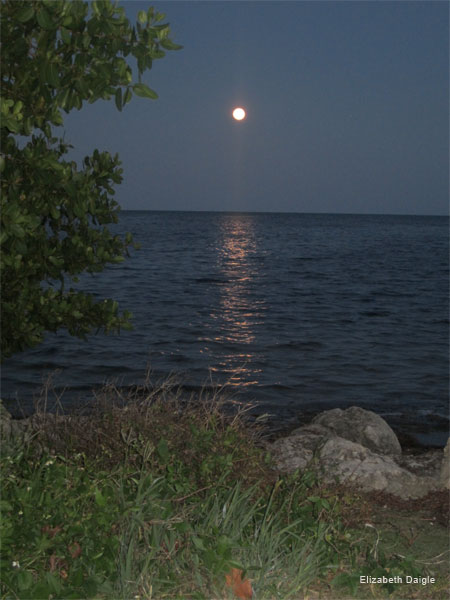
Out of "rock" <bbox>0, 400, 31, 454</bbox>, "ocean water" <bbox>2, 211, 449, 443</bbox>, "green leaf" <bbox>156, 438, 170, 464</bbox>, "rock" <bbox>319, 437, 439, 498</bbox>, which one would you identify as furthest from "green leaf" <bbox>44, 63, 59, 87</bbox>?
"rock" <bbox>319, 437, 439, 498</bbox>

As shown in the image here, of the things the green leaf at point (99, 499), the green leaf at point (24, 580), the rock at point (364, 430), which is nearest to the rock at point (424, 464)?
the rock at point (364, 430)

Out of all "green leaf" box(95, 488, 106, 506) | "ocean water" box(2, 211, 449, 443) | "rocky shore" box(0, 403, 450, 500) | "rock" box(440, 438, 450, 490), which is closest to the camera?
"green leaf" box(95, 488, 106, 506)

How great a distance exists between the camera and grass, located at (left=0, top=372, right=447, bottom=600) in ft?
12.5

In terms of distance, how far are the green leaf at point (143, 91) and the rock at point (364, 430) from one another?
648 cm

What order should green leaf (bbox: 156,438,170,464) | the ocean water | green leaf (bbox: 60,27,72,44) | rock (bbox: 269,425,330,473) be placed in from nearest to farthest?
green leaf (bbox: 60,27,72,44)
green leaf (bbox: 156,438,170,464)
rock (bbox: 269,425,330,473)
the ocean water

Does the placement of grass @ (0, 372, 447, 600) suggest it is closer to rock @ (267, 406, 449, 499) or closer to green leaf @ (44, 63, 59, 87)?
rock @ (267, 406, 449, 499)

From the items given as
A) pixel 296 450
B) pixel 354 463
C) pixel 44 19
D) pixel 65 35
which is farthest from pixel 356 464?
pixel 44 19

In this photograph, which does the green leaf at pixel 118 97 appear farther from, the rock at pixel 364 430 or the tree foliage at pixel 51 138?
the rock at pixel 364 430

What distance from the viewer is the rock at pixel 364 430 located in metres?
9.01

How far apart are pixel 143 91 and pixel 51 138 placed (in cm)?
101

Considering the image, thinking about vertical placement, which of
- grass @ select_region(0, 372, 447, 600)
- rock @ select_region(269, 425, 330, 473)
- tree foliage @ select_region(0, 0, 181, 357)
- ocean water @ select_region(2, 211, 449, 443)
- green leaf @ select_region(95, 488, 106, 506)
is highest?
tree foliage @ select_region(0, 0, 181, 357)

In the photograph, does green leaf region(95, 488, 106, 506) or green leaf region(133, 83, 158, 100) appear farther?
green leaf region(95, 488, 106, 506)

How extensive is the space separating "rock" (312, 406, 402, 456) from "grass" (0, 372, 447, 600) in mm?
3604

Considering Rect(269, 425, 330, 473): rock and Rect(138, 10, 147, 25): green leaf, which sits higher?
Rect(138, 10, 147, 25): green leaf
